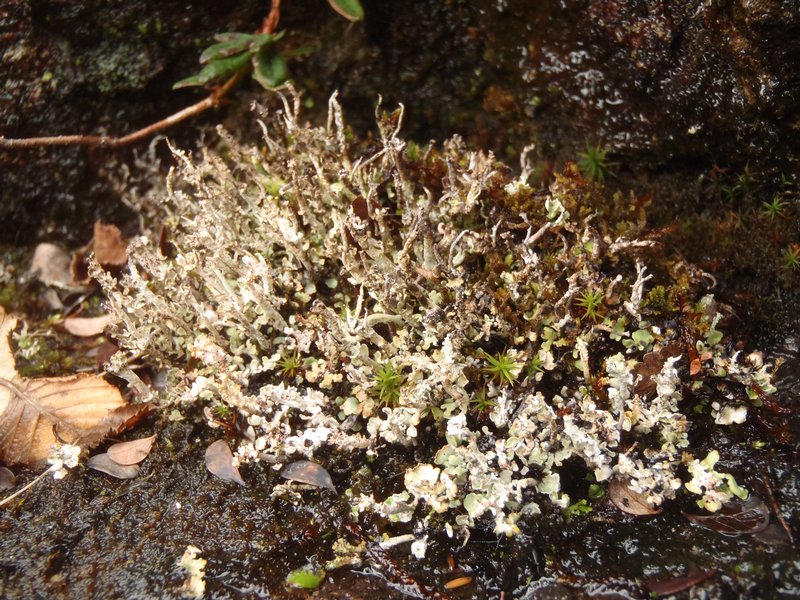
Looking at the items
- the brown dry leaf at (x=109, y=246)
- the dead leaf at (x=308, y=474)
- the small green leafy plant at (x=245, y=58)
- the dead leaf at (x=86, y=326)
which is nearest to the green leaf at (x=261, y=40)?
the small green leafy plant at (x=245, y=58)

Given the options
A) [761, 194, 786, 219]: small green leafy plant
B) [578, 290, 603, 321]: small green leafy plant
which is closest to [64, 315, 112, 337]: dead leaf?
[578, 290, 603, 321]: small green leafy plant

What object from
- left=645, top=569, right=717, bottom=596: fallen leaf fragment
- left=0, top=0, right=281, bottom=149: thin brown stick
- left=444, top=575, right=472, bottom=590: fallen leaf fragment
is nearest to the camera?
left=645, top=569, right=717, bottom=596: fallen leaf fragment

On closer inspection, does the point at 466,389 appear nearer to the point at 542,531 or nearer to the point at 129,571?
the point at 542,531

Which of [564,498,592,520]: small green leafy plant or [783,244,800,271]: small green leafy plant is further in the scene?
[783,244,800,271]: small green leafy plant

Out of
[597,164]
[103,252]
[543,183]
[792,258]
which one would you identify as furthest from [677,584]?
[103,252]

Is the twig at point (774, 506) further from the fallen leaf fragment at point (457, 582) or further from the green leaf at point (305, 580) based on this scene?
the green leaf at point (305, 580)

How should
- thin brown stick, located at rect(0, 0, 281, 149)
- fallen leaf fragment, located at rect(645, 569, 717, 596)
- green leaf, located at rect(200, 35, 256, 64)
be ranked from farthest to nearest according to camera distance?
thin brown stick, located at rect(0, 0, 281, 149), green leaf, located at rect(200, 35, 256, 64), fallen leaf fragment, located at rect(645, 569, 717, 596)

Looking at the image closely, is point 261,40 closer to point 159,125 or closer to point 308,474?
point 159,125

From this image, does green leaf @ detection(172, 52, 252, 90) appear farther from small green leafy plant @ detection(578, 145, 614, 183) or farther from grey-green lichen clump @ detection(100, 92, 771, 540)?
small green leafy plant @ detection(578, 145, 614, 183)

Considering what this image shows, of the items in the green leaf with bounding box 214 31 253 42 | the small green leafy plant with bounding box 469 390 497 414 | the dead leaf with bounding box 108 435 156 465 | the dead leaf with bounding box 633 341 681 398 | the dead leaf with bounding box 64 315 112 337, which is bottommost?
the dead leaf with bounding box 108 435 156 465
